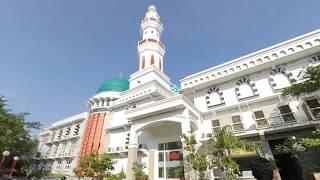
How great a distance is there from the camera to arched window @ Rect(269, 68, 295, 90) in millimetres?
17781

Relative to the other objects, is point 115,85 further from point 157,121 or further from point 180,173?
point 180,173

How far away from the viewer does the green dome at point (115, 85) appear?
35312 millimetres

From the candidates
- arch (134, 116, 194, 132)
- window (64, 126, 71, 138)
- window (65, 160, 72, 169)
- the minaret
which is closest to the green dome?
the minaret

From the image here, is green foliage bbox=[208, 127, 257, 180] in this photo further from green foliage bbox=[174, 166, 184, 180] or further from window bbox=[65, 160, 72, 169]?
window bbox=[65, 160, 72, 169]

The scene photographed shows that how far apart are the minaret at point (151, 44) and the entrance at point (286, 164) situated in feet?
63.4

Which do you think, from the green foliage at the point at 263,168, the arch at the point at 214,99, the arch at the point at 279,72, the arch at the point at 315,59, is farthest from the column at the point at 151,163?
the arch at the point at 315,59

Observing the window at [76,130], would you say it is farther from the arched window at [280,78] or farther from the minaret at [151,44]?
the arched window at [280,78]

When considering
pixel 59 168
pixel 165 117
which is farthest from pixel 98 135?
pixel 165 117

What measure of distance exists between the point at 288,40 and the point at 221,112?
28.6 ft

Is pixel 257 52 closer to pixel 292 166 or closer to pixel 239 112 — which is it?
pixel 239 112

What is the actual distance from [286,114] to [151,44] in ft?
71.9

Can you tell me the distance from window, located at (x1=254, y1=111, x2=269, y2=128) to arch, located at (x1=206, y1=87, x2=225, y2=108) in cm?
341

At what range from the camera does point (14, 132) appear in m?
24.5

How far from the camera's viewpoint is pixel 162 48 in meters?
34.2
